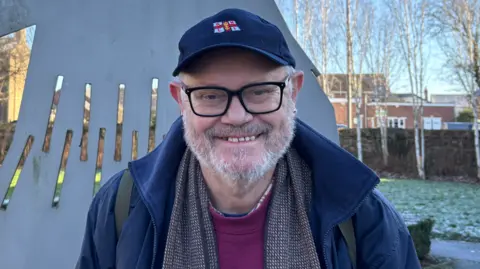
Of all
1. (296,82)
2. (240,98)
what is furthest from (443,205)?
(240,98)

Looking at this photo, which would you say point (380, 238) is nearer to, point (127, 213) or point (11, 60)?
point (127, 213)

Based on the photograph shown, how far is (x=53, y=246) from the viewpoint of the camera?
140 inches

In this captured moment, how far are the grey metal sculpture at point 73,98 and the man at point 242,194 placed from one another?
221 cm

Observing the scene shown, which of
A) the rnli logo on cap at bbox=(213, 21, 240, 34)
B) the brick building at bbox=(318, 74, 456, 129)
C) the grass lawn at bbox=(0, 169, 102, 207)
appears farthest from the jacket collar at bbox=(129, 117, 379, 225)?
the brick building at bbox=(318, 74, 456, 129)

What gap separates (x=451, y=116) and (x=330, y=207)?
47570mm

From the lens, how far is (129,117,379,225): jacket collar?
1.45 m

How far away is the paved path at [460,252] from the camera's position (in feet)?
19.5

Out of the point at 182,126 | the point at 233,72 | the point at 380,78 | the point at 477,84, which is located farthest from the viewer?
the point at 380,78

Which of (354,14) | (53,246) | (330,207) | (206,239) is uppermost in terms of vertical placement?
(354,14)

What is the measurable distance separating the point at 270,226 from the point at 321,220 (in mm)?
153

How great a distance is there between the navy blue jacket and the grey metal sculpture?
2.20m

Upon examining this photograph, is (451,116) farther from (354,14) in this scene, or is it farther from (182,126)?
(182,126)

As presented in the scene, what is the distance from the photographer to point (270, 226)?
4.81 feet

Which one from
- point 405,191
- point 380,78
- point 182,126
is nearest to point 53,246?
point 182,126
